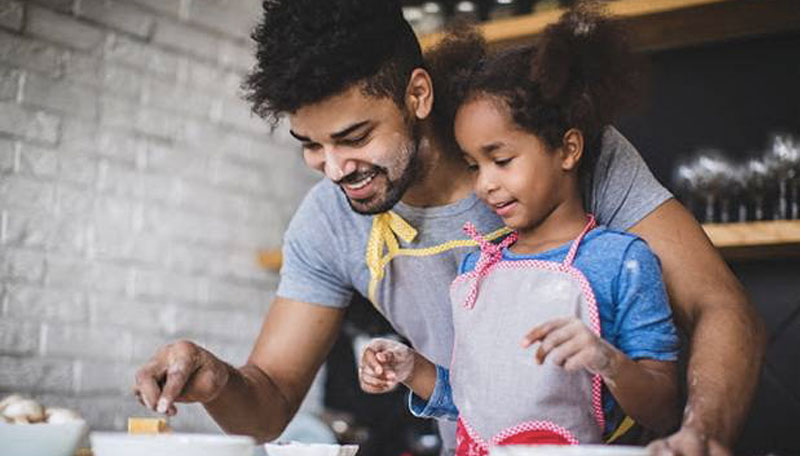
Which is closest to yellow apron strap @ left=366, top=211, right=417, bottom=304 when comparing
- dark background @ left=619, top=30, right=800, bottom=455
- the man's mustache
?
the man's mustache

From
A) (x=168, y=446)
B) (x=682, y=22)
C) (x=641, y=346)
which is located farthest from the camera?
(x=682, y=22)

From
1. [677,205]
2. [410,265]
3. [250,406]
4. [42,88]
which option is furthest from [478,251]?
[42,88]

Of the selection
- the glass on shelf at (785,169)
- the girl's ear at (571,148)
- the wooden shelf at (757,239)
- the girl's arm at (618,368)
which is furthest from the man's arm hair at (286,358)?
the glass on shelf at (785,169)

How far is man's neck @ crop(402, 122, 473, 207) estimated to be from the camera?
187 centimetres

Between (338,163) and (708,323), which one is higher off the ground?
(338,163)

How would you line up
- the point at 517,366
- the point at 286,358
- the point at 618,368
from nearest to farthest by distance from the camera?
the point at 618,368
the point at 517,366
the point at 286,358

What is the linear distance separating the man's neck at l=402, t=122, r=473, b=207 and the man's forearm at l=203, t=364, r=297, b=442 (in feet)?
1.38

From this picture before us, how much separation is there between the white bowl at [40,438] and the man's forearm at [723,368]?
78 cm

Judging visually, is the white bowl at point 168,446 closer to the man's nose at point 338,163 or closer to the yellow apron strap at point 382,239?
the man's nose at point 338,163

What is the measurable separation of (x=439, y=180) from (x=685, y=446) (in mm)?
860

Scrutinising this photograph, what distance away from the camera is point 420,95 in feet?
5.99

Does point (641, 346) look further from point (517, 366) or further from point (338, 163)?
point (338, 163)

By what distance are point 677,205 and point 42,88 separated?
1847 mm

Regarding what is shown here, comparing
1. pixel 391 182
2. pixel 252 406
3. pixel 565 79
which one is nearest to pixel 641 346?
pixel 565 79
